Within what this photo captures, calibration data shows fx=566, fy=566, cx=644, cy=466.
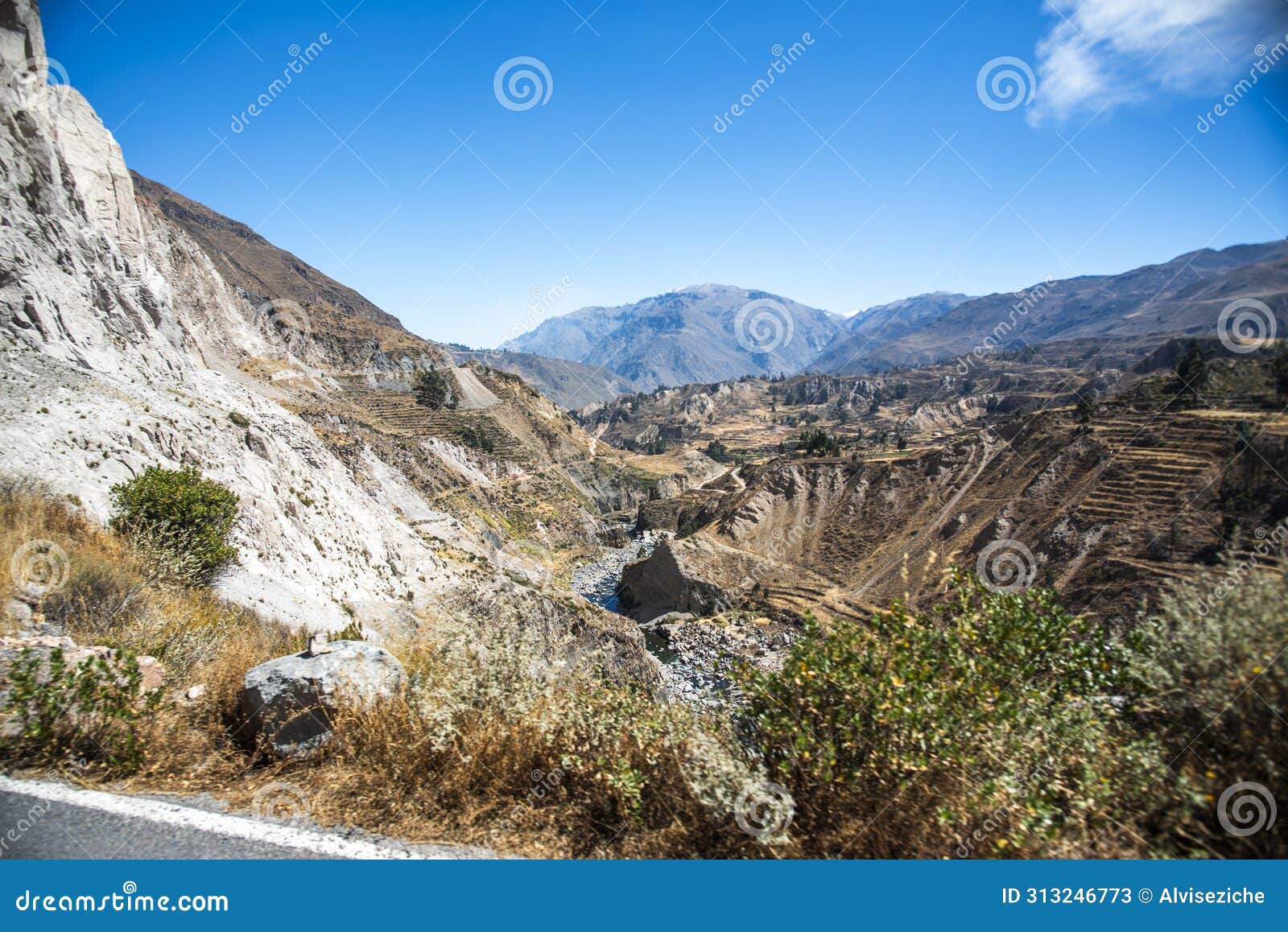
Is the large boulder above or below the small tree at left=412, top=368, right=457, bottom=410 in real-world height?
below

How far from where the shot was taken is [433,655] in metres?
5.15

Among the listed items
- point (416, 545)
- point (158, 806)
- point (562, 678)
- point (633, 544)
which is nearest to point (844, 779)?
point (562, 678)

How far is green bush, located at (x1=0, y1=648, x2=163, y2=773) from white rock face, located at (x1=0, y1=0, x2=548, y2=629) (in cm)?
972

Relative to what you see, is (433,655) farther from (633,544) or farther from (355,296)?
(355,296)

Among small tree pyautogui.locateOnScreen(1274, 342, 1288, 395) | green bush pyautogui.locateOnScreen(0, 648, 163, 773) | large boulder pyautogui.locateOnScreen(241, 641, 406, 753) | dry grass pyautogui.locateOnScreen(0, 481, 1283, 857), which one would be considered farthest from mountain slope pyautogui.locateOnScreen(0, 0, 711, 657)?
small tree pyautogui.locateOnScreen(1274, 342, 1288, 395)

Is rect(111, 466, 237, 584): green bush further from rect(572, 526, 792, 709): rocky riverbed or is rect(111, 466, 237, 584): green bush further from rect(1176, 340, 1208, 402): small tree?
rect(1176, 340, 1208, 402): small tree

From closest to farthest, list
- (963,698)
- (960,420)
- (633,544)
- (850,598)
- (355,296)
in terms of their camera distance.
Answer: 1. (963,698)
2. (850,598)
3. (633,544)
4. (960,420)
5. (355,296)

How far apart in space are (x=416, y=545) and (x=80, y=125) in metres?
30.1

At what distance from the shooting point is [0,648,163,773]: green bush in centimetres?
394

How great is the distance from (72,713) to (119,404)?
1950 cm

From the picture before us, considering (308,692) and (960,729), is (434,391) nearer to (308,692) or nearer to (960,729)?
(308,692)

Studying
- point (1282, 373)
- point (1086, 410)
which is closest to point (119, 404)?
point (1086, 410)

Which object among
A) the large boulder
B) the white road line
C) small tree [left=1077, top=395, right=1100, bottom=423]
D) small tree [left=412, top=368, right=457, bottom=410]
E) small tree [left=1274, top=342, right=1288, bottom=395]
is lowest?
the white road line

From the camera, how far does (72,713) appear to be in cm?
407
